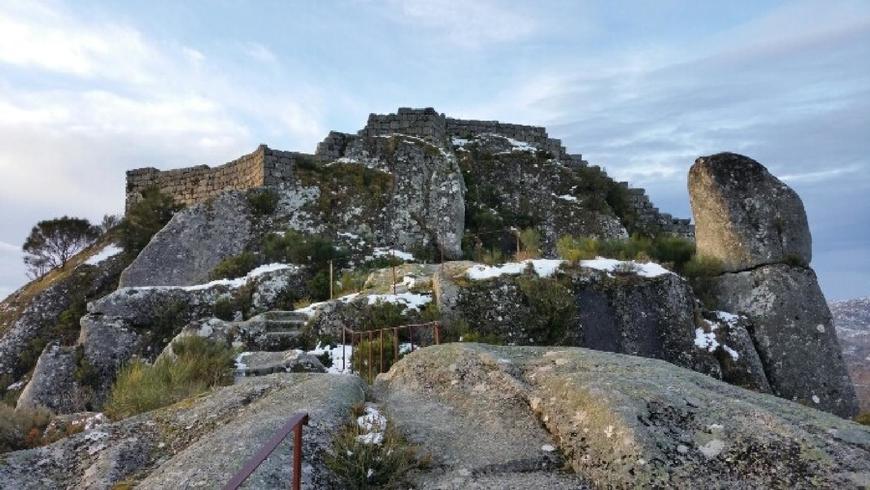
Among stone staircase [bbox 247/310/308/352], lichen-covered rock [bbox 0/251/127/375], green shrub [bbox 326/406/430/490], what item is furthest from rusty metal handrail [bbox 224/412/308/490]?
lichen-covered rock [bbox 0/251/127/375]

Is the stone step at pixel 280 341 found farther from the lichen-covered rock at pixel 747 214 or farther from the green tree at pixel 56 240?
the green tree at pixel 56 240

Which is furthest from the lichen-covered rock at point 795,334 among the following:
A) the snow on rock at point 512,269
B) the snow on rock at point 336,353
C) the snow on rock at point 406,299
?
the snow on rock at point 336,353

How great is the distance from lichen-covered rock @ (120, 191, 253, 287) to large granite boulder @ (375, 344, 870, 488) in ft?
48.5

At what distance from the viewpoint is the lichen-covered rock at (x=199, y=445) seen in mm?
4012

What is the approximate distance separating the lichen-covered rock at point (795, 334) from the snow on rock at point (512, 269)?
339cm

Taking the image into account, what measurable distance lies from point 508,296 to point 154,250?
1273cm

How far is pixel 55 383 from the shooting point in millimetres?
12516

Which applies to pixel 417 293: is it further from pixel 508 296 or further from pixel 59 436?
pixel 59 436

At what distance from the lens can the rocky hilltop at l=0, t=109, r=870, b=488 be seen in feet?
13.8

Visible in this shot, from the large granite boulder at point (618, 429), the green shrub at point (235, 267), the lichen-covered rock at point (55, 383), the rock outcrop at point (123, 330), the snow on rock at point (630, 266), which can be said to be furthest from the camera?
the green shrub at point (235, 267)

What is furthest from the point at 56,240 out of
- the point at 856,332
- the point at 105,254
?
the point at 856,332

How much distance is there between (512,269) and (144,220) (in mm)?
15543

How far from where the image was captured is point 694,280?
12367 mm

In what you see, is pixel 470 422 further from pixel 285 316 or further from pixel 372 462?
pixel 285 316
